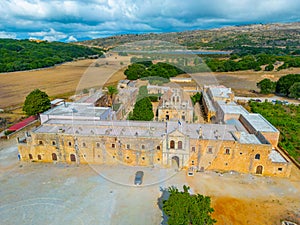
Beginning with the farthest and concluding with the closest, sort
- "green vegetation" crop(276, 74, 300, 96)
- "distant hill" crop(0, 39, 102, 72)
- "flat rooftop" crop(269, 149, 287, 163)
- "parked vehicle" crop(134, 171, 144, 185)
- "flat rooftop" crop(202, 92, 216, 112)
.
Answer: "distant hill" crop(0, 39, 102, 72), "green vegetation" crop(276, 74, 300, 96), "flat rooftop" crop(202, 92, 216, 112), "flat rooftop" crop(269, 149, 287, 163), "parked vehicle" crop(134, 171, 144, 185)

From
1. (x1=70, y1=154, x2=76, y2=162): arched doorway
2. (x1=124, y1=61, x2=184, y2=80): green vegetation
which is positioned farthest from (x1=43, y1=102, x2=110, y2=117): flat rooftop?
(x1=124, y1=61, x2=184, y2=80): green vegetation

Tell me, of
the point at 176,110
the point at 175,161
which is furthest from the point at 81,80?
the point at 175,161

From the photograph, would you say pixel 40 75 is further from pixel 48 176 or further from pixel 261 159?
pixel 261 159

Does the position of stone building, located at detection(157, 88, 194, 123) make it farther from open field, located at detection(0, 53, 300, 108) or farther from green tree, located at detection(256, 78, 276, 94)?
green tree, located at detection(256, 78, 276, 94)

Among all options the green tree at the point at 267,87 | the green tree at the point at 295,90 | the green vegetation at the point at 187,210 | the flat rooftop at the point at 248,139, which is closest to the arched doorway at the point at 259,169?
the flat rooftop at the point at 248,139

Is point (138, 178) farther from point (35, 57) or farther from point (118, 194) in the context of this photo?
point (35, 57)

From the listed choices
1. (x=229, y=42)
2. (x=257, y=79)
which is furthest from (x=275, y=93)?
(x=229, y=42)

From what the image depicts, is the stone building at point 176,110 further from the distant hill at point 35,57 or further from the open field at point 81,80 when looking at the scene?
the distant hill at point 35,57
